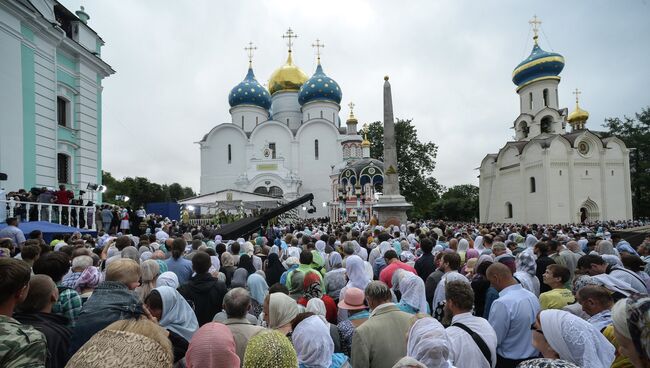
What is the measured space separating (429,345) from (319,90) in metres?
50.4

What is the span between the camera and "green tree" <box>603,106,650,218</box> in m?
40.1

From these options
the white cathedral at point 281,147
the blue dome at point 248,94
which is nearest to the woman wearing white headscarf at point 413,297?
the white cathedral at point 281,147

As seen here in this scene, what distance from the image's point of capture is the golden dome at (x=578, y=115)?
38.9m

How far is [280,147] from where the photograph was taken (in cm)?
4934

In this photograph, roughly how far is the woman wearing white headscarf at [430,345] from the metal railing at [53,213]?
475 inches

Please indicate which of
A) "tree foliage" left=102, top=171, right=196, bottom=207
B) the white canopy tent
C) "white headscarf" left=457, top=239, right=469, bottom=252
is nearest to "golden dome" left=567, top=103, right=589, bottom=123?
the white canopy tent

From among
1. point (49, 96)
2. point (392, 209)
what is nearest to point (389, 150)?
point (392, 209)

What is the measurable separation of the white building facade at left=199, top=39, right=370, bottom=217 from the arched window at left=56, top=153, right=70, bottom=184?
28.9 m

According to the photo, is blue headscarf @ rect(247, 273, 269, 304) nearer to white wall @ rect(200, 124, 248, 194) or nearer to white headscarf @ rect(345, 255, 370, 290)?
white headscarf @ rect(345, 255, 370, 290)

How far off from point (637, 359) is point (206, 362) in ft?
7.80

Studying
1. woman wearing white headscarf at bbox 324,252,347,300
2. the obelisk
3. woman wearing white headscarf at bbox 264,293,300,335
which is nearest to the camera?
woman wearing white headscarf at bbox 264,293,300,335

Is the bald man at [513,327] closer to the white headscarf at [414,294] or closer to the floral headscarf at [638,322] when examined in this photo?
the white headscarf at [414,294]

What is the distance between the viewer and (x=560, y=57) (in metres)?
38.5

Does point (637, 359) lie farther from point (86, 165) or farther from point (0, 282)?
point (86, 165)
